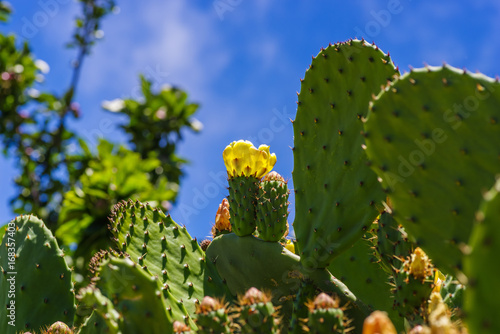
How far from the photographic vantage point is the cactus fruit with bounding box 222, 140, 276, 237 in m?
1.77

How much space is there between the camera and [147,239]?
5.47ft

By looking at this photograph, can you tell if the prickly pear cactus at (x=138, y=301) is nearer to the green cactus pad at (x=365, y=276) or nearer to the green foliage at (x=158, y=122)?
the green cactus pad at (x=365, y=276)

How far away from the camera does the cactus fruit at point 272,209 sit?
66.8 inches

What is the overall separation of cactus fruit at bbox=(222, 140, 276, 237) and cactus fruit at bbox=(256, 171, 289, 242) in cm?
4

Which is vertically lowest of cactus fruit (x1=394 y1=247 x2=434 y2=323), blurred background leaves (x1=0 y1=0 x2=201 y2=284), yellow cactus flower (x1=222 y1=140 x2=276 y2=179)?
cactus fruit (x1=394 y1=247 x2=434 y2=323)

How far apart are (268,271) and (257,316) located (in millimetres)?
566

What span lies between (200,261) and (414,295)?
0.68 metres

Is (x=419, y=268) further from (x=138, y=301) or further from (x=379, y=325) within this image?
(x=138, y=301)

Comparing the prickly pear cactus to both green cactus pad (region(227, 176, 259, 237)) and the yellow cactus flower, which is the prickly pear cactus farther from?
the yellow cactus flower

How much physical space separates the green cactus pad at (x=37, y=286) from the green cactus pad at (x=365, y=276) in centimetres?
89

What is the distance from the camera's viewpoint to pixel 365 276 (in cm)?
182

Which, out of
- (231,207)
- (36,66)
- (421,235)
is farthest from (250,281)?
(36,66)

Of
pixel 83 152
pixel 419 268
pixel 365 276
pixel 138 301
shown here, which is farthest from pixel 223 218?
pixel 83 152

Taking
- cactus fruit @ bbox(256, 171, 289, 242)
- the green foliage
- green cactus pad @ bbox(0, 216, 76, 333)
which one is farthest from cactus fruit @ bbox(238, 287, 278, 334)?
the green foliage
